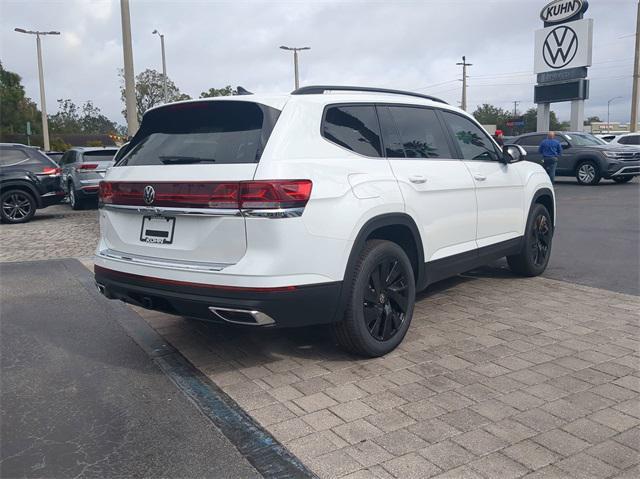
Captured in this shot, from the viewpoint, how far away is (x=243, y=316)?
3639mm

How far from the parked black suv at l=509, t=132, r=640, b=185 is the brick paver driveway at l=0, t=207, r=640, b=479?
46.2ft

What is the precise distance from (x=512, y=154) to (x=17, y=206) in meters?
11.3

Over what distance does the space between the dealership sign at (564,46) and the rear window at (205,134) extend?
2739cm

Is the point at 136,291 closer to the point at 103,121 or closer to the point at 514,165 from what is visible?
the point at 514,165

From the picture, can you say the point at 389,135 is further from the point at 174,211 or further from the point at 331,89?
the point at 174,211

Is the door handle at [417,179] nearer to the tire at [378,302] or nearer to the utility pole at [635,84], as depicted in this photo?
the tire at [378,302]

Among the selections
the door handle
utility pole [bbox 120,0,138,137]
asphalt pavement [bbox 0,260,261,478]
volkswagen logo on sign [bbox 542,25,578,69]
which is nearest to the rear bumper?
asphalt pavement [bbox 0,260,261,478]

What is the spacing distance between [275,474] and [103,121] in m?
99.7

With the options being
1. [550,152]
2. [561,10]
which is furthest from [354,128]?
[561,10]

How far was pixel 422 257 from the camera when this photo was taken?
471 cm

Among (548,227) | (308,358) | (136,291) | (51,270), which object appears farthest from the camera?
(51,270)

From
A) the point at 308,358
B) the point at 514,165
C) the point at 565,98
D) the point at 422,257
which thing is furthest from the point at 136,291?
the point at 565,98

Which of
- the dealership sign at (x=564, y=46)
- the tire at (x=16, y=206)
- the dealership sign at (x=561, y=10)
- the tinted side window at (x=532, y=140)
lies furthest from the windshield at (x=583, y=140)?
the tire at (x=16, y=206)

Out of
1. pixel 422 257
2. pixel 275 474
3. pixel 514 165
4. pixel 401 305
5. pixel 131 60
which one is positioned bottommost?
pixel 275 474
